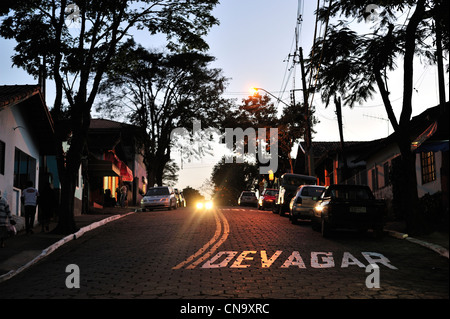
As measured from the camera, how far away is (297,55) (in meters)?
35.2

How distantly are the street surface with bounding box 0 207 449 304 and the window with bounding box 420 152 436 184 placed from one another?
5582mm

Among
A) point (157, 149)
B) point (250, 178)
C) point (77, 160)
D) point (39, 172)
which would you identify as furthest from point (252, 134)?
point (250, 178)

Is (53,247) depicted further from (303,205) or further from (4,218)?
(303,205)

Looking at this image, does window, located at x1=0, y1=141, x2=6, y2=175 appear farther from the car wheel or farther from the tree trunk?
the car wheel

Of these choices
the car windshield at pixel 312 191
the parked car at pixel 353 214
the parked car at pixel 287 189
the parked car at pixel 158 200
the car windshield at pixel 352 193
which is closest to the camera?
the parked car at pixel 353 214

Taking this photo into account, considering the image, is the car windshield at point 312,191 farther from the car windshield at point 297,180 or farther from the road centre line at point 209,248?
the car windshield at point 297,180

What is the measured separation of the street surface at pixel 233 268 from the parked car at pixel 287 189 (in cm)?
974

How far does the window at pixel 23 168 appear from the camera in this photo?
19750 millimetres

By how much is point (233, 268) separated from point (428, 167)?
13.5 m

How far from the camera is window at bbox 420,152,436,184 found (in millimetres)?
20434

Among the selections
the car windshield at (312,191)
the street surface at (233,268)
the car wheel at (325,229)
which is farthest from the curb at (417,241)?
the car windshield at (312,191)

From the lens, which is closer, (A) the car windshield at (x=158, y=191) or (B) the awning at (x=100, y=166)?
(B) the awning at (x=100, y=166)

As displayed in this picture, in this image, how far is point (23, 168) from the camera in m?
20.5

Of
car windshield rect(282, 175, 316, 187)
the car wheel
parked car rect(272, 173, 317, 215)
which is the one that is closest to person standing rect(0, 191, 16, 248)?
the car wheel
